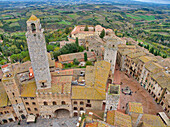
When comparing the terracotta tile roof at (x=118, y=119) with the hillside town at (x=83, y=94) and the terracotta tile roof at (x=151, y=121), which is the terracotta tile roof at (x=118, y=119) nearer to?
the hillside town at (x=83, y=94)

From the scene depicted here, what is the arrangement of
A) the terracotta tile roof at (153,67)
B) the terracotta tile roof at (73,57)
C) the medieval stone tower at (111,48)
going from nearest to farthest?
1. the terracotta tile roof at (153,67)
2. the medieval stone tower at (111,48)
3. the terracotta tile roof at (73,57)

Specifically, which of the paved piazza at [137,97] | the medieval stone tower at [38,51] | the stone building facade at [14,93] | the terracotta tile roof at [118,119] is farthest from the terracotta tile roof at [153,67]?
the stone building facade at [14,93]

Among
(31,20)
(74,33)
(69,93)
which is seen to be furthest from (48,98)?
(74,33)

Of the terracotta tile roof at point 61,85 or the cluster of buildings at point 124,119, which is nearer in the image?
the cluster of buildings at point 124,119

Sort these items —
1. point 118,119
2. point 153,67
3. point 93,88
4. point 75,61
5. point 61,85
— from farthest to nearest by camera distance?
point 75,61 → point 153,67 → point 61,85 → point 93,88 → point 118,119

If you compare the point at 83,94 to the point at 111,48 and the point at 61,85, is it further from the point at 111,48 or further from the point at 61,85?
the point at 111,48

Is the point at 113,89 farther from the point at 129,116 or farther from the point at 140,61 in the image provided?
the point at 140,61

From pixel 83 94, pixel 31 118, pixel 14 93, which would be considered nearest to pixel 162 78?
pixel 83 94
